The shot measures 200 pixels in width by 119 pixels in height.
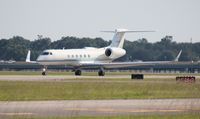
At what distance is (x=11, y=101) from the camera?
39.5m

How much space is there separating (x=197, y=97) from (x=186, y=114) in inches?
502

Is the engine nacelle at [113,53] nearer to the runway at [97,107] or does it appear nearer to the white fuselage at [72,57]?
the white fuselage at [72,57]

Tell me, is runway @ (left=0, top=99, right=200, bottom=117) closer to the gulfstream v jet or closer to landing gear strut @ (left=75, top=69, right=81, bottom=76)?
landing gear strut @ (left=75, top=69, right=81, bottom=76)

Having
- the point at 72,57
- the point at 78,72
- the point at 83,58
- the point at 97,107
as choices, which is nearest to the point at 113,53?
the point at 83,58

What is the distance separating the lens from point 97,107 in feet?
116

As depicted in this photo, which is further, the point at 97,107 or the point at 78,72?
the point at 78,72

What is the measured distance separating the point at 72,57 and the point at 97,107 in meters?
65.4

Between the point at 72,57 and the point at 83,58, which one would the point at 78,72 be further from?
the point at 83,58

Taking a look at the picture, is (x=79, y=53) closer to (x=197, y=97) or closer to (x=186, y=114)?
(x=197, y=97)

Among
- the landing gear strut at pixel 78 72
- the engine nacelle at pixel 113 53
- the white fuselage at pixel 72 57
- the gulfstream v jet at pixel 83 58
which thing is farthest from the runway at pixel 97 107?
the engine nacelle at pixel 113 53

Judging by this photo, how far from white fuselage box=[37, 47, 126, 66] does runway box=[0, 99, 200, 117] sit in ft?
193

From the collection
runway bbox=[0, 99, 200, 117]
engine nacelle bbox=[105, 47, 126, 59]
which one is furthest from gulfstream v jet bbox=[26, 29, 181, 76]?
runway bbox=[0, 99, 200, 117]

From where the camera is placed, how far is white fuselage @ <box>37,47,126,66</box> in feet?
325

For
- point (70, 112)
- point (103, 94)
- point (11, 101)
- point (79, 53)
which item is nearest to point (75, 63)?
point (79, 53)
